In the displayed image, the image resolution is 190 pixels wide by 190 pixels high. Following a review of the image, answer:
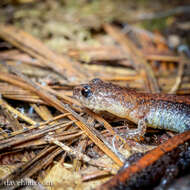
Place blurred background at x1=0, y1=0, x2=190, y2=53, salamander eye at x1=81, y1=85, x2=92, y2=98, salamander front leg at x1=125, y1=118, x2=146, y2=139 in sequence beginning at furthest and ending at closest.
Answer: blurred background at x1=0, y1=0, x2=190, y2=53 < salamander eye at x1=81, y1=85, x2=92, y2=98 < salamander front leg at x1=125, y1=118, x2=146, y2=139

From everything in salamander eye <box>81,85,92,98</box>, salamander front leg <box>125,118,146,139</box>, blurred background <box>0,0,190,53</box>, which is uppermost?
blurred background <box>0,0,190,53</box>

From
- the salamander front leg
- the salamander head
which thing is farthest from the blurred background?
the salamander front leg

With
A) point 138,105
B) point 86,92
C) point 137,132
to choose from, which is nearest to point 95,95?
point 86,92

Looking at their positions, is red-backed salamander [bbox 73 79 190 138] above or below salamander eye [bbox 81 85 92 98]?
below

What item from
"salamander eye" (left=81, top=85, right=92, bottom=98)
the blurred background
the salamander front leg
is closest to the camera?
the salamander front leg

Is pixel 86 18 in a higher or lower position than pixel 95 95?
higher

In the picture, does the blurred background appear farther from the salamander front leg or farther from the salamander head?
the salamander front leg

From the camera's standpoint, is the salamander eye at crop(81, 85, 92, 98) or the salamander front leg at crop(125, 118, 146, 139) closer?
the salamander front leg at crop(125, 118, 146, 139)

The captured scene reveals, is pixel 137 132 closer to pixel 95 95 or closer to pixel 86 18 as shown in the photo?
pixel 95 95

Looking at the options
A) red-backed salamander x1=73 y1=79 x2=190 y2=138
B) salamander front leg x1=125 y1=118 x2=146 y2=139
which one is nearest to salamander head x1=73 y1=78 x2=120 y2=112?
red-backed salamander x1=73 y1=79 x2=190 y2=138
